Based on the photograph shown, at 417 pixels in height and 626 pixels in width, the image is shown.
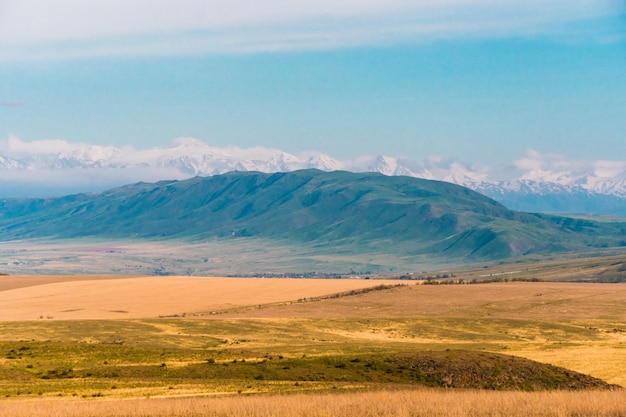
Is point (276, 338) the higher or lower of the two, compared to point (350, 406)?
lower

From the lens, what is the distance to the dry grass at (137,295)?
109m

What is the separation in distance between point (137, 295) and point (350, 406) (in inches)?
4042

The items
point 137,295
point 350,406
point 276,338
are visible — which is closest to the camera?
point 350,406

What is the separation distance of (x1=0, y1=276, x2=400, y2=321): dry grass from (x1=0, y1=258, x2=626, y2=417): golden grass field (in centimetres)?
31

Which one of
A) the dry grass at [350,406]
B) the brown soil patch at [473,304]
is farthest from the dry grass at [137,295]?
the dry grass at [350,406]

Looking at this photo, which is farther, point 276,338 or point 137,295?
point 137,295

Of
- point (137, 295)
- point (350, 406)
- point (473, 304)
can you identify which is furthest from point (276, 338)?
point (137, 295)

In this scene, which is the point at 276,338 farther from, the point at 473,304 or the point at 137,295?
the point at 137,295

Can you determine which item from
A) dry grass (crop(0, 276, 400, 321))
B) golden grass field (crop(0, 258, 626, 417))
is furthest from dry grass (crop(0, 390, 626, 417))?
dry grass (crop(0, 276, 400, 321))

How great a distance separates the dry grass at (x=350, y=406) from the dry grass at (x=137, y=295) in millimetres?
61445

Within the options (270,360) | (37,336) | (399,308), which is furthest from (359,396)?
(399,308)

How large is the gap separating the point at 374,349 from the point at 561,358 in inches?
547

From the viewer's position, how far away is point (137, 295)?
136m

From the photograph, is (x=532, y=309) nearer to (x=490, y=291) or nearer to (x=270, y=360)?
(x=490, y=291)
